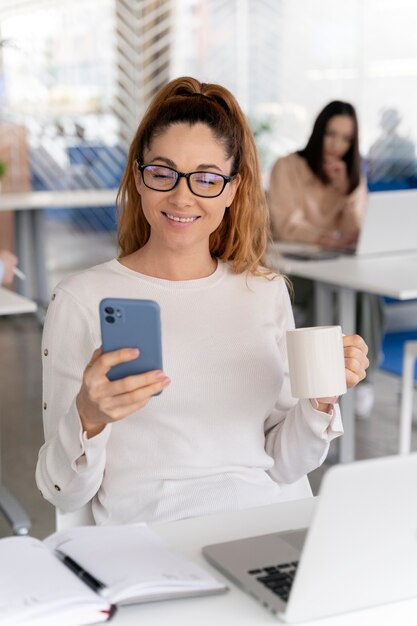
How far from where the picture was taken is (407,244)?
373 cm

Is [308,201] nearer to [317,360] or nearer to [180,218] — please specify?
[180,218]

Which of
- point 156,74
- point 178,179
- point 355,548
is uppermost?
point 156,74

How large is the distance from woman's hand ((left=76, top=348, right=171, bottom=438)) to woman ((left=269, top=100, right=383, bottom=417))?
3.01m

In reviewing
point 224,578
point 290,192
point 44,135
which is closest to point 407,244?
point 290,192

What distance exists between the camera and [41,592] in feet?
3.42

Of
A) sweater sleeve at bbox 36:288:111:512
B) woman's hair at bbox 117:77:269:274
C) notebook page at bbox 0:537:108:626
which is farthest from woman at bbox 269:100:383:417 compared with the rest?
notebook page at bbox 0:537:108:626

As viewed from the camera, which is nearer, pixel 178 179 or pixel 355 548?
pixel 355 548

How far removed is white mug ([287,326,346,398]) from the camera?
131 centimetres

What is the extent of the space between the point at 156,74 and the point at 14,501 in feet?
22.7

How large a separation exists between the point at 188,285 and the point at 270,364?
0.19 metres

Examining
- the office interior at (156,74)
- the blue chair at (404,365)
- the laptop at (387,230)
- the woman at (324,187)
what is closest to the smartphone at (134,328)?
the blue chair at (404,365)

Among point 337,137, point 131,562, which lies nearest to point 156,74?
point 337,137

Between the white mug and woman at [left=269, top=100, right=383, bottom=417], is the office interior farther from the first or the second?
the white mug

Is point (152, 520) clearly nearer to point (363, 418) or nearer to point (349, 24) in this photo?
point (363, 418)
